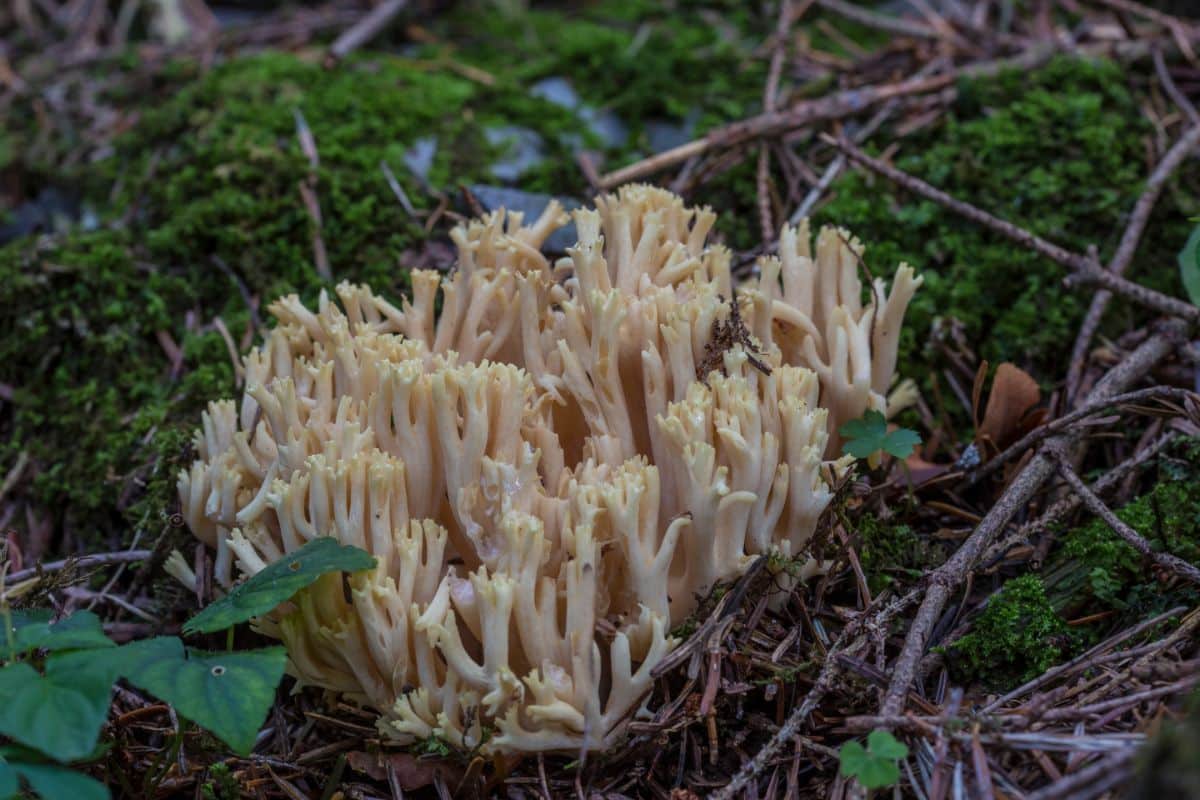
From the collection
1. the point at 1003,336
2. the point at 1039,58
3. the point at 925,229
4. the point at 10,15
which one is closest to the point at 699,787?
the point at 1003,336

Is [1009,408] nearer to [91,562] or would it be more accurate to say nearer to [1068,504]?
[1068,504]

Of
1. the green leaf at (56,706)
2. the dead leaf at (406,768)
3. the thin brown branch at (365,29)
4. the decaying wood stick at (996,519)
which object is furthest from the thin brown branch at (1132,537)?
the thin brown branch at (365,29)

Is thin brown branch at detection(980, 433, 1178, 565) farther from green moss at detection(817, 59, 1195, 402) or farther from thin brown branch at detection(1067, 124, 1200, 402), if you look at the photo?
green moss at detection(817, 59, 1195, 402)

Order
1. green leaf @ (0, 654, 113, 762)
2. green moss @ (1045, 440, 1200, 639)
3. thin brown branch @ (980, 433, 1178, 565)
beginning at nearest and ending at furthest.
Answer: green leaf @ (0, 654, 113, 762)
green moss @ (1045, 440, 1200, 639)
thin brown branch @ (980, 433, 1178, 565)

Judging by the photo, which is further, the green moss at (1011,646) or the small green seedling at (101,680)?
→ the green moss at (1011,646)

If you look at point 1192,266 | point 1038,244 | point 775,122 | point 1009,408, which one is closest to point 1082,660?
point 1009,408

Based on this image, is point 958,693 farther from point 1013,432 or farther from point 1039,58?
point 1039,58

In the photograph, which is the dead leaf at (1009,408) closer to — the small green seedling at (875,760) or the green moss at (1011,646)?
the green moss at (1011,646)

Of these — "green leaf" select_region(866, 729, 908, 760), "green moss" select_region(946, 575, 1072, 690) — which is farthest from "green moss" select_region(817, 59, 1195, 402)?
"green leaf" select_region(866, 729, 908, 760)
